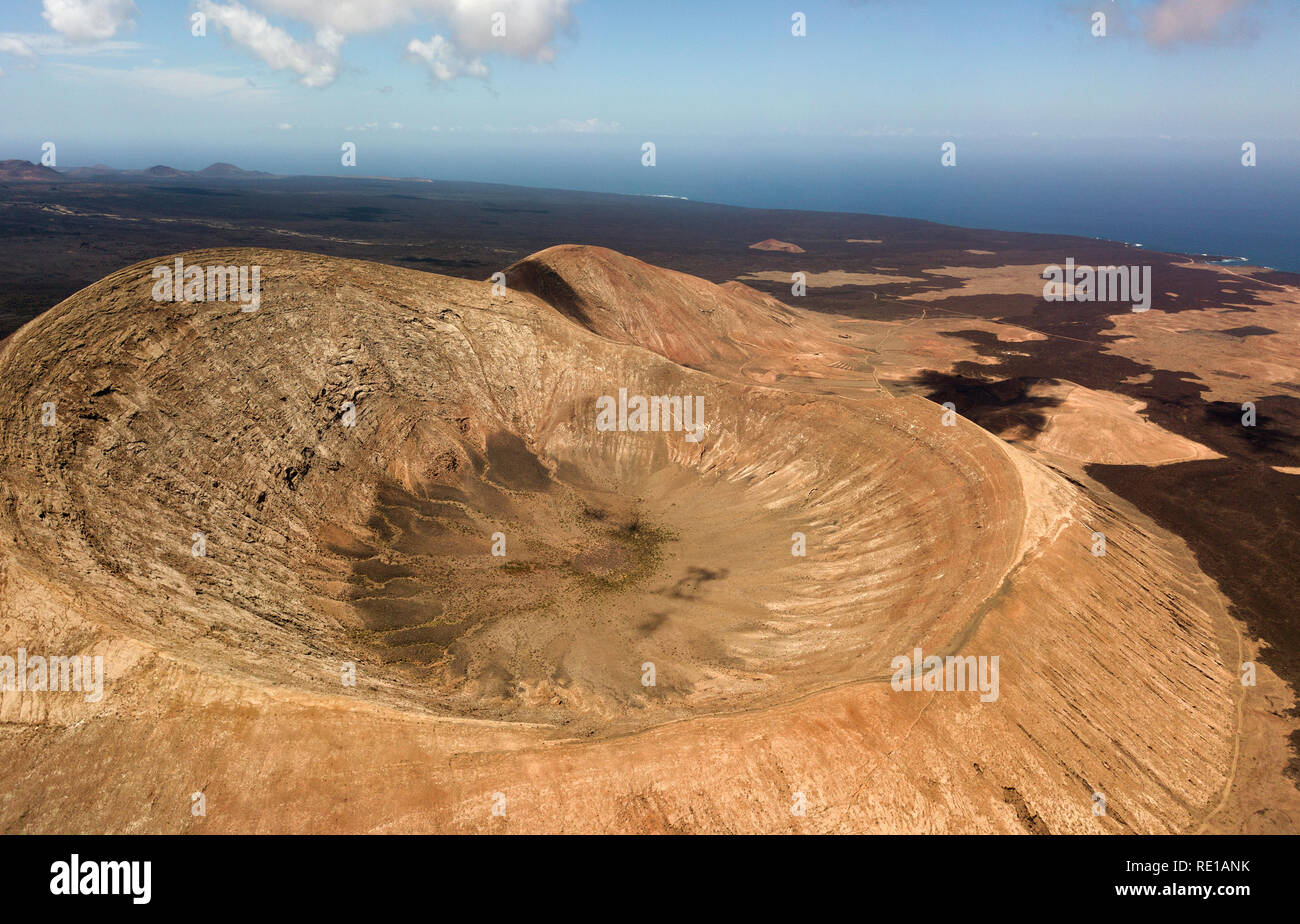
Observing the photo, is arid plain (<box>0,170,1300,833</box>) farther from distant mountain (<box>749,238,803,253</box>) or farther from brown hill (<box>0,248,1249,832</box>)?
distant mountain (<box>749,238,803,253</box>)

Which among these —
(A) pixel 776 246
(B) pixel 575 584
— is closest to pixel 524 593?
(B) pixel 575 584

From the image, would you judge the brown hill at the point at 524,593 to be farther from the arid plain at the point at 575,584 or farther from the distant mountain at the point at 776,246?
the distant mountain at the point at 776,246

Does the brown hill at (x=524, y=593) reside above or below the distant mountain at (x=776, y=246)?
below

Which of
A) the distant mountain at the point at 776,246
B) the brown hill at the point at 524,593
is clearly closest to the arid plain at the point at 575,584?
the brown hill at the point at 524,593

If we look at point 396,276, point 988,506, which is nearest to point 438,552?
point 396,276

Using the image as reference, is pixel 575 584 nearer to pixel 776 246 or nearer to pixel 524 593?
pixel 524 593

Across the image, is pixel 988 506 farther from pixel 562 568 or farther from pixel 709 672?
pixel 562 568

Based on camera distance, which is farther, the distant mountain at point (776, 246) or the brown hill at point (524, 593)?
the distant mountain at point (776, 246)

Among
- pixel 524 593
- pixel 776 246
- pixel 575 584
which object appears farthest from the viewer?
pixel 776 246
